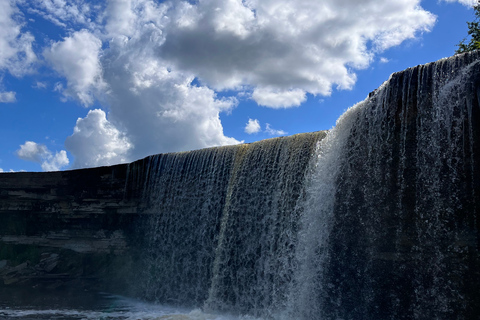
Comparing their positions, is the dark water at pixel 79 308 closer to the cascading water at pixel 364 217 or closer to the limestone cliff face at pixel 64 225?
the cascading water at pixel 364 217

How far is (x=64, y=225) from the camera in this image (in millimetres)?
17531

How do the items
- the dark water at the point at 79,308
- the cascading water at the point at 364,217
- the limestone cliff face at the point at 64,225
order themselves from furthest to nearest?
the limestone cliff face at the point at 64,225 → the dark water at the point at 79,308 → the cascading water at the point at 364,217

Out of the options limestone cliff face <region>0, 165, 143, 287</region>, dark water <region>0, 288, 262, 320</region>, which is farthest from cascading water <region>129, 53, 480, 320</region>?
limestone cliff face <region>0, 165, 143, 287</region>

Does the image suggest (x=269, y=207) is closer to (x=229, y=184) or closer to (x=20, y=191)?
(x=229, y=184)

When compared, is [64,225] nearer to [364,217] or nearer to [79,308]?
[79,308]

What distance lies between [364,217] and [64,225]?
45.8 feet

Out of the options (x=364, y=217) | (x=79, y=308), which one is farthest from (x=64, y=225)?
(x=364, y=217)

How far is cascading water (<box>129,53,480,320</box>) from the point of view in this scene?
7945 mm

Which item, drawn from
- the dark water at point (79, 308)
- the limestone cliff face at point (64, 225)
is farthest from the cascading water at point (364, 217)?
the limestone cliff face at point (64, 225)

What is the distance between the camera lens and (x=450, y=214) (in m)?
7.95

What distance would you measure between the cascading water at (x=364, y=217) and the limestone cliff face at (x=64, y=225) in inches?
191

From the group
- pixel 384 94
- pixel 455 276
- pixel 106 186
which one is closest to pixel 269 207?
pixel 384 94

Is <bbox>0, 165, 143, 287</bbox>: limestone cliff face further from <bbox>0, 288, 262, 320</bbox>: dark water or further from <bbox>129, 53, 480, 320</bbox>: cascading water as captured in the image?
<bbox>129, 53, 480, 320</bbox>: cascading water

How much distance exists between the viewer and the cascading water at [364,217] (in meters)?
7.95
